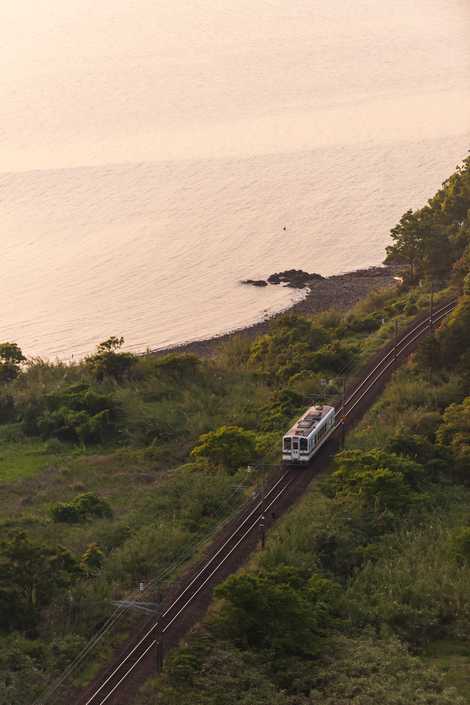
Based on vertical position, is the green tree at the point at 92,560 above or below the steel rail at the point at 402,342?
below

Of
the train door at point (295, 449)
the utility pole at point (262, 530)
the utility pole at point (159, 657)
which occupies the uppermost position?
the train door at point (295, 449)

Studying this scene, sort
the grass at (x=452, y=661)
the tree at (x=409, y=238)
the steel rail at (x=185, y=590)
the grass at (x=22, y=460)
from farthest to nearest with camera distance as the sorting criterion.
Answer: the tree at (x=409, y=238)
the grass at (x=22, y=460)
the grass at (x=452, y=661)
the steel rail at (x=185, y=590)

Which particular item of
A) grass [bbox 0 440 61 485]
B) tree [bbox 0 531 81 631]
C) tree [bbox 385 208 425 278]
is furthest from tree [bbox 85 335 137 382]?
tree [bbox 0 531 81 631]

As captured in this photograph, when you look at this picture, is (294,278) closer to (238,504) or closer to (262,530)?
(238,504)

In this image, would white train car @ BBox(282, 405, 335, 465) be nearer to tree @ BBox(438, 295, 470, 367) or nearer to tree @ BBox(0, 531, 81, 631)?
tree @ BBox(438, 295, 470, 367)

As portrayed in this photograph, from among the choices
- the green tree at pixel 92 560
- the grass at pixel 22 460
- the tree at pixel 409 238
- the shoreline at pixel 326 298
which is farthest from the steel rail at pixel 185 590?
the tree at pixel 409 238

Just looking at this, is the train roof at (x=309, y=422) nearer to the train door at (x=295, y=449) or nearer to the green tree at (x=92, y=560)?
the train door at (x=295, y=449)

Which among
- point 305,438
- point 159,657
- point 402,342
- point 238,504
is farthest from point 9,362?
point 159,657
